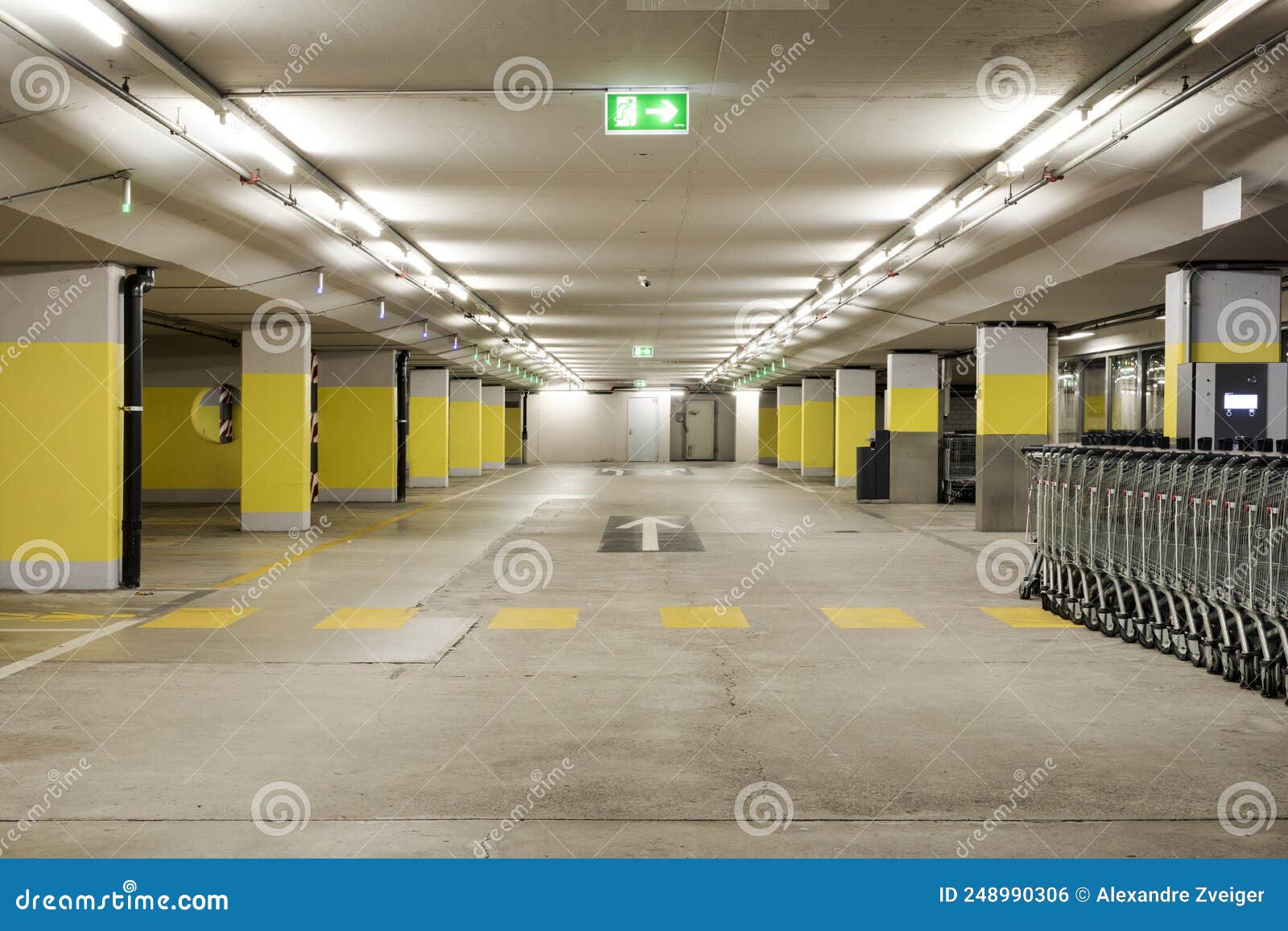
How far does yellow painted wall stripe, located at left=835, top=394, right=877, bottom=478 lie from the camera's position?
31500 millimetres

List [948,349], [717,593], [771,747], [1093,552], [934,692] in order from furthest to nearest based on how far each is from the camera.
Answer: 1. [948,349]
2. [717,593]
3. [1093,552]
4. [934,692]
5. [771,747]

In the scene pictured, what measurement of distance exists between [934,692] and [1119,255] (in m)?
6.75

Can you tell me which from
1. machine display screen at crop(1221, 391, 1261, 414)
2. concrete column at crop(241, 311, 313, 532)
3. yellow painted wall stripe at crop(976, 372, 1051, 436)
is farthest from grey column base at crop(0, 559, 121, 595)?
yellow painted wall stripe at crop(976, 372, 1051, 436)

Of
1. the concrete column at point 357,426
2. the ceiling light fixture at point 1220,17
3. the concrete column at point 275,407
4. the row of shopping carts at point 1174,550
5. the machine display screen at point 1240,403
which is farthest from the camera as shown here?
the concrete column at point 357,426

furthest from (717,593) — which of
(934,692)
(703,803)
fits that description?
(703,803)

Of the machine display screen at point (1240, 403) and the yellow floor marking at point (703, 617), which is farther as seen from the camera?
the machine display screen at point (1240, 403)

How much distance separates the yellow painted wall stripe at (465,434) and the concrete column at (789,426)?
1247 centimetres

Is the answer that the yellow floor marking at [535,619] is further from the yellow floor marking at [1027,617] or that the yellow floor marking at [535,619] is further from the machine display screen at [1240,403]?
the machine display screen at [1240,403]

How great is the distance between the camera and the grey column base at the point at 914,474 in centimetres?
2594

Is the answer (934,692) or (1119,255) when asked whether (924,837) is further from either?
(1119,255)

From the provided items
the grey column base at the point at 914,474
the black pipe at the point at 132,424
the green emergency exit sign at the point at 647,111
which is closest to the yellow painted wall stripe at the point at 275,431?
the black pipe at the point at 132,424

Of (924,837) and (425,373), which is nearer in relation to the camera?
(924,837)

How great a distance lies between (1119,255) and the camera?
12156mm

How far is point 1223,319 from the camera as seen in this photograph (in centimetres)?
1181
